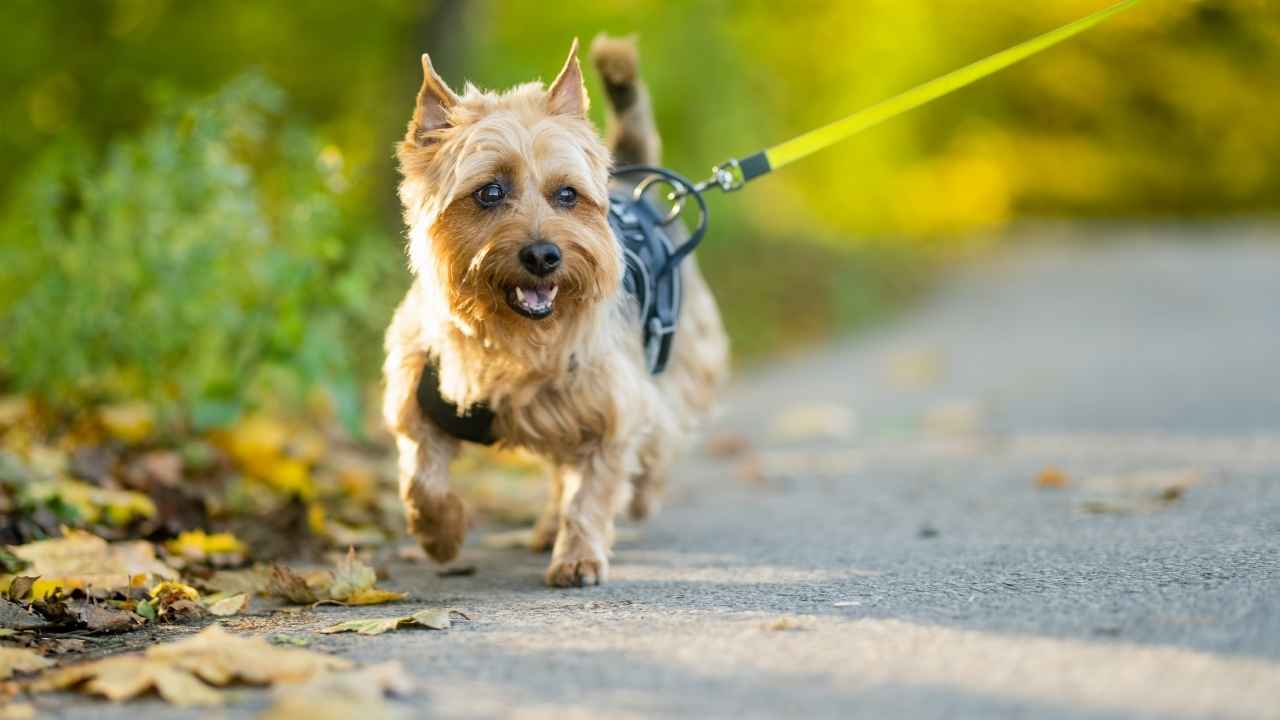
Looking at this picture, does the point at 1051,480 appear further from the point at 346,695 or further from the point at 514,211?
the point at 346,695

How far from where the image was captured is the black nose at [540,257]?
4055 millimetres

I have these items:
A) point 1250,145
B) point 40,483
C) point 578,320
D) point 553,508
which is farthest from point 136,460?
point 1250,145

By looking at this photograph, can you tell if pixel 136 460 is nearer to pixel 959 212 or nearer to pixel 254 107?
pixel 254 107

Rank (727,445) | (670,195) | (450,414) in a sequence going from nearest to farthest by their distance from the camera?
(450,414) → (670,195) → (727,445)

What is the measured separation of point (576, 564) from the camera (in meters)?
4.28

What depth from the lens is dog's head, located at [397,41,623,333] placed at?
4105mm

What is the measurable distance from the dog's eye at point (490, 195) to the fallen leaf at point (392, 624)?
1.26 meters

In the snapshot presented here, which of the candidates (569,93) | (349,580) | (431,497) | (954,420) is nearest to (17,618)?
(349,580)

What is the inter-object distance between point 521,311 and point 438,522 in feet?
2.72

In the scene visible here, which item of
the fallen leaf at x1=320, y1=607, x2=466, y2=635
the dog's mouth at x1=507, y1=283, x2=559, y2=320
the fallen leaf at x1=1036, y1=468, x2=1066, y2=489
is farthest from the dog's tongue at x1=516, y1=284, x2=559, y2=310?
the fallen leaf at x1=1036, y1=468, x2=1066, y2=489

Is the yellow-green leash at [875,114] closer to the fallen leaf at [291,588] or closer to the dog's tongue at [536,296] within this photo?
the dog's tongue at [536,296]

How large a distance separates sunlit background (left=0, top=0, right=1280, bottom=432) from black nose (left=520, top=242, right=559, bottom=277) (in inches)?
74.9

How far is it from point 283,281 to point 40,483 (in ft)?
4.42

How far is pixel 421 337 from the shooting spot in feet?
14.9
